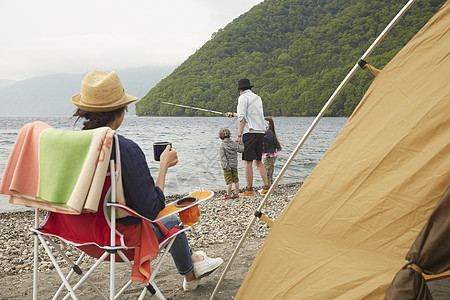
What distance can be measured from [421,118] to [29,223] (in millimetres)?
7147

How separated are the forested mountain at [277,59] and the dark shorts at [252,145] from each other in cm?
3065

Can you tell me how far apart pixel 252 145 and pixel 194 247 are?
312 cm

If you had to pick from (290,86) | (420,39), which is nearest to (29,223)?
(420,39)

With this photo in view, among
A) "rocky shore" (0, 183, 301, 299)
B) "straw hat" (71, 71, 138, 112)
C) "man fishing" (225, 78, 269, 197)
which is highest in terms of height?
"straw hat" (71, 71, 138, 112)

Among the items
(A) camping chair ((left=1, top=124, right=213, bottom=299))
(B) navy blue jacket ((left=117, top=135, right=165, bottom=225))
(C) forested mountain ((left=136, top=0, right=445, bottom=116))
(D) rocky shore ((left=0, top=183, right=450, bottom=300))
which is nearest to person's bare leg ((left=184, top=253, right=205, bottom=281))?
(D) rocky shore ((left=0, top=183, right=450, bottom=300))

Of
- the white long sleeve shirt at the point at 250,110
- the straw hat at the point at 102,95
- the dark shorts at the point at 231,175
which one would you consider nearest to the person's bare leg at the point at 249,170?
the dark shorts at the point at 231,175

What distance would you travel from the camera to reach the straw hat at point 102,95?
239 centimetres

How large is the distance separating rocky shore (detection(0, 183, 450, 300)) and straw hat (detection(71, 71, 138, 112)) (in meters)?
1.81

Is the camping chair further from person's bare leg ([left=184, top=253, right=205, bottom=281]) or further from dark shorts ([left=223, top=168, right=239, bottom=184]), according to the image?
dark shorts ([left=223, top=168, right=239, bottom=184])

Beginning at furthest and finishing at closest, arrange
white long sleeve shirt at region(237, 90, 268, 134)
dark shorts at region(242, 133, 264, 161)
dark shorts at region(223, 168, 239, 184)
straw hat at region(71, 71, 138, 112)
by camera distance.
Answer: dark shorts at region(223, 168, 239, 184) → dark shorts at region(242, 133, 264, 161) → white long sleeve shirt at region(237, 90, 268, 134) → straw hat at region(71, 71, 138, 112)

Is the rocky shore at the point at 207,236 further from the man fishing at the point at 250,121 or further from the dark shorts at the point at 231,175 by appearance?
the man fishing at the point at 250,121

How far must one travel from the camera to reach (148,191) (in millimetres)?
2293

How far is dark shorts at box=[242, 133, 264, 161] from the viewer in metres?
7.62

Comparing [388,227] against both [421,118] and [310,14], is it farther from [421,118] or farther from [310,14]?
[310,14]
